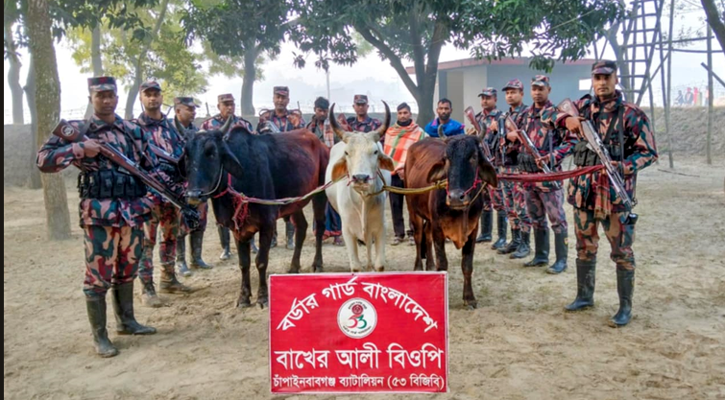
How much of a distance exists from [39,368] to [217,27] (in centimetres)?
1001

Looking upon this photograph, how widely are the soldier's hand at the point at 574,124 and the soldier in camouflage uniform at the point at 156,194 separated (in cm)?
376

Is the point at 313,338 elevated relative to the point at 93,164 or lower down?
lower down

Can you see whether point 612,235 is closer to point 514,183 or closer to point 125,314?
point 514,183

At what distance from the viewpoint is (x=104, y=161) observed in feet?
15.6

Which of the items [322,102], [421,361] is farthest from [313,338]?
[322,102]

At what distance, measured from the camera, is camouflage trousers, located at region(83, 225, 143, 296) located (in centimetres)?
473

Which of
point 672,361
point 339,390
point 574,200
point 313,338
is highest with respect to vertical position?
point 574,200

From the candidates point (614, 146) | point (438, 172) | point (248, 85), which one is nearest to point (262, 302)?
point (438, 172)

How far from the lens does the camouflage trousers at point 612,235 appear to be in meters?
5.15

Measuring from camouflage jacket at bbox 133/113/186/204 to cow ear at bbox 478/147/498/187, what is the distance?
294 centimetres

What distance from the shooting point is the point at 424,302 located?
3.42m

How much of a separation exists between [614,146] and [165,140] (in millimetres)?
4453

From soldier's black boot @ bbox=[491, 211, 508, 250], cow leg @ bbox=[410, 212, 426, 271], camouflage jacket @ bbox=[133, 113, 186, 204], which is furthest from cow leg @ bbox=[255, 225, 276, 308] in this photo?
soldier's black boot @ bbox=[491, 211, 508, 250]

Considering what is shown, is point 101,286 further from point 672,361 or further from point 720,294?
point 720,294
